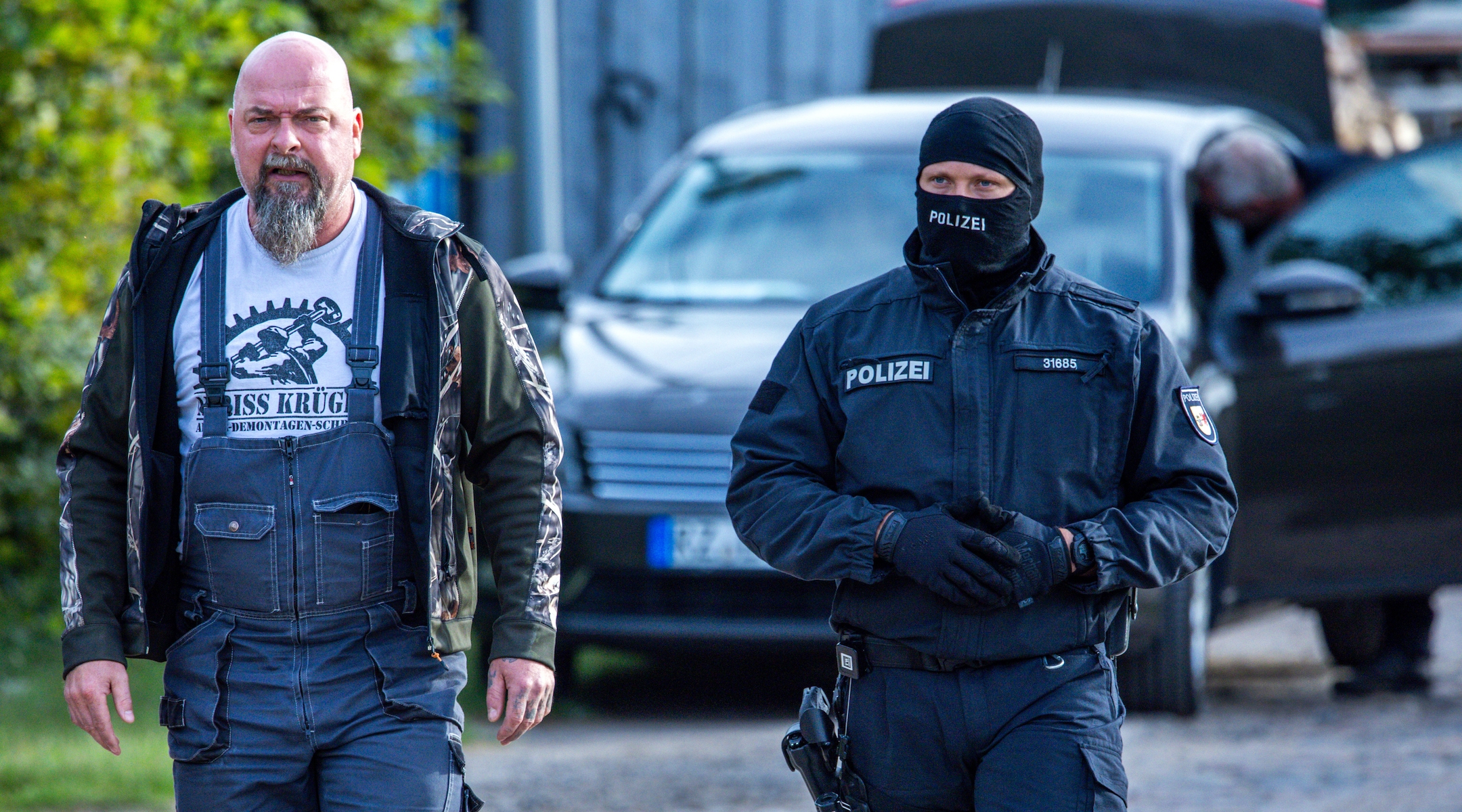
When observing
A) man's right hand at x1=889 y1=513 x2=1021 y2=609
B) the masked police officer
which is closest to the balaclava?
the masked police officer

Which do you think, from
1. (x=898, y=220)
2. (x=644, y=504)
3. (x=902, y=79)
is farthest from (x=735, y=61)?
(x=644, y=504)

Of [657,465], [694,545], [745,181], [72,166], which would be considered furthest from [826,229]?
[72,166]

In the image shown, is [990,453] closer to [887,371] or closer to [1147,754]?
[887,371]

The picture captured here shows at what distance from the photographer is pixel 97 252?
22.1 feet

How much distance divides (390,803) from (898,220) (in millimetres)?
4202

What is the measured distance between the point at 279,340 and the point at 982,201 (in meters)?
1.14

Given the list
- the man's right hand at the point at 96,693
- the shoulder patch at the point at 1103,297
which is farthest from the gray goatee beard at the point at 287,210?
the shoulder patch at the point at 1103,297

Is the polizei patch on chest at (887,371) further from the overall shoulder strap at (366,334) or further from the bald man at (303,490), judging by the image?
the overall shoulder strap at (366,334)

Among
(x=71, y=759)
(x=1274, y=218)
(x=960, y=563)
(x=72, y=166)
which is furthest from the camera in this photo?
(x=1274, y=218)

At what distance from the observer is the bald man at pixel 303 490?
9.86ft

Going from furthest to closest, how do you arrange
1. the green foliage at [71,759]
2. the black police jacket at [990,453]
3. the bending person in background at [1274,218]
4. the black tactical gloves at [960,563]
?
the bending person in background at [1274,218], the green foliage at [71,759], the black police jacket at [990,453], the black tactical gloves at [960,563]

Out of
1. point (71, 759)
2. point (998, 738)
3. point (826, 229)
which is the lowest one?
point (71, 759)

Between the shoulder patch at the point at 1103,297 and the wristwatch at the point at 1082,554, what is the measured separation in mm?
424

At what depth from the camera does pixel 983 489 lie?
10.0 ft
